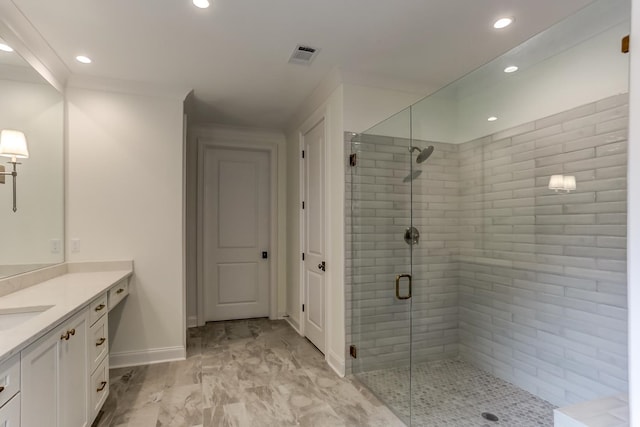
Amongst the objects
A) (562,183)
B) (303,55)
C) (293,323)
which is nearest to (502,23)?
(562,183)

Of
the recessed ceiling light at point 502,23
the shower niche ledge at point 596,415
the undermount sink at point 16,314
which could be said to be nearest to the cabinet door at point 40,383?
the undermount sink at point 16,314

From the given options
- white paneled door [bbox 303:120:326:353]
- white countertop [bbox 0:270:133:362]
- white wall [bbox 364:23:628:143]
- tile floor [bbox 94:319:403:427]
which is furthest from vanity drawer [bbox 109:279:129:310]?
white wall [bbox 364:23:628:143]

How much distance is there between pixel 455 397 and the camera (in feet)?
7.53

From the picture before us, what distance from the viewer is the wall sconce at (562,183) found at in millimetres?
2154

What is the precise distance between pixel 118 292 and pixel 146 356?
2.52 feet

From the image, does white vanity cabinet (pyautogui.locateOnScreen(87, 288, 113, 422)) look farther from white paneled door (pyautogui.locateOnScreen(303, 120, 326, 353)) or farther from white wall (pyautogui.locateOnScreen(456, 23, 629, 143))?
white wall (pyautogui.locateOnScreen(456, 23, 629, 143))

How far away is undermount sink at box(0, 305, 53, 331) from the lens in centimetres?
152

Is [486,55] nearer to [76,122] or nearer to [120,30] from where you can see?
[120,30]

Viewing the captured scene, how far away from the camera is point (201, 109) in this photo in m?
3.54

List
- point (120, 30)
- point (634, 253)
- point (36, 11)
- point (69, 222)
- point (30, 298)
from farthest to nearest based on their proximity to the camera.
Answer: point (69, 222), point (120, 30), point (36, 11), point (30, 298), point (634, 253)

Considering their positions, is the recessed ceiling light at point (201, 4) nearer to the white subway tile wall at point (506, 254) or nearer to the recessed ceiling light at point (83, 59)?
the recessed ceiling light at point (83, 59)

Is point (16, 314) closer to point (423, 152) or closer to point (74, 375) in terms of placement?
point (74, 375)

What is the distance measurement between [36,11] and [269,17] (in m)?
1.40

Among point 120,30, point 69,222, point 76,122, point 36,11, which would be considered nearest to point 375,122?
point 120,30
